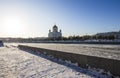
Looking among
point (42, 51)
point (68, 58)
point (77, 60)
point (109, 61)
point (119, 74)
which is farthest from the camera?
point (42, 51)

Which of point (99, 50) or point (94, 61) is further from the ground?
point (94, 61)

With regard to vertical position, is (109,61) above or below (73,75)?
above

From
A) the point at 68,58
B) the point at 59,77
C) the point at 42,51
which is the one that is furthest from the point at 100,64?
the point at 42,51

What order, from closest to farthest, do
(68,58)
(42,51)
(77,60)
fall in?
(77,60) < (68,58) < (42,51)

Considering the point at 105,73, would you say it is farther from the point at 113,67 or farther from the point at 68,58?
the point at 68,58

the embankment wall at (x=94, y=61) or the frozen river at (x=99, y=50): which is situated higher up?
the embankment wall at (x=94, y=61)

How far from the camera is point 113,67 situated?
9641 millimetres

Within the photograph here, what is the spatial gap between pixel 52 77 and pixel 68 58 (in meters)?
5.07

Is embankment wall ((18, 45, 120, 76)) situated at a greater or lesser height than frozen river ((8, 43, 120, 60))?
greater

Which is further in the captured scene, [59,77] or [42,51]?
[42,51]

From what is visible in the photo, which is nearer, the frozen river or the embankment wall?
the embankment wall

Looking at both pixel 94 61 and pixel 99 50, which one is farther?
pixel 99 50

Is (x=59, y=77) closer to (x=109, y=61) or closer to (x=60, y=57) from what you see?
(x=109, y=61)

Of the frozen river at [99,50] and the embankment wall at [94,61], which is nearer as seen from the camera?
the embankment wall at [94,61]
